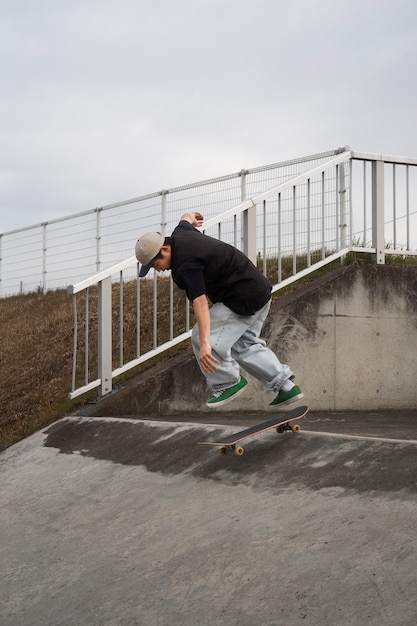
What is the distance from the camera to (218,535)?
4199 millimetres

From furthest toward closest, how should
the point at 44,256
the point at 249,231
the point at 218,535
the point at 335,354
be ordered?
the point at 44,256, the point at 335,354, the point at 249,231, the point at 218,535

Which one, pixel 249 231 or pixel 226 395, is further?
pixel 249 231

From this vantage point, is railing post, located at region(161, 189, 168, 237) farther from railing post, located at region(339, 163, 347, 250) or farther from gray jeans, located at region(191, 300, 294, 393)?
gray jeans, located at region(191, 300, 294, 393)

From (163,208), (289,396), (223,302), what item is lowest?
(289,396)

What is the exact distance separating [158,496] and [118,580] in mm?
988

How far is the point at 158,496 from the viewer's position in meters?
5.12

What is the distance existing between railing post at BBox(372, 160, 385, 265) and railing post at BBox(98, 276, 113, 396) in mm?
3052

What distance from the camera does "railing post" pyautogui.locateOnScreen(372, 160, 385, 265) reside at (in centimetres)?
902

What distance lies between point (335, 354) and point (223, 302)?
341cm

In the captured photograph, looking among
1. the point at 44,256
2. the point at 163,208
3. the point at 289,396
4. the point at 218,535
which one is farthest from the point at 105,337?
the point at 44,256

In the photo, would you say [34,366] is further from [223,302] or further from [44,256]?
[44,256]

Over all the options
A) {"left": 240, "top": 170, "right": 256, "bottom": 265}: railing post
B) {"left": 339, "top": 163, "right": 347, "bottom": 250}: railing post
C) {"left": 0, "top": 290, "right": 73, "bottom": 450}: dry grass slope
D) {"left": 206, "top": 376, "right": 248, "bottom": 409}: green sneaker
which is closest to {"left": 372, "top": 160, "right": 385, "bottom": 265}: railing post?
{"left": 339, "top": 163, "right": 347, "bottom": 250}: railing post

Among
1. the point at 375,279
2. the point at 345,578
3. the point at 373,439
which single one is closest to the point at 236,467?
the point at 373,439

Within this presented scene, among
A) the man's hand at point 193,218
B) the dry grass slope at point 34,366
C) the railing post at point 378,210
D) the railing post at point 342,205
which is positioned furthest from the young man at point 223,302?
the railing post at point 378,210
